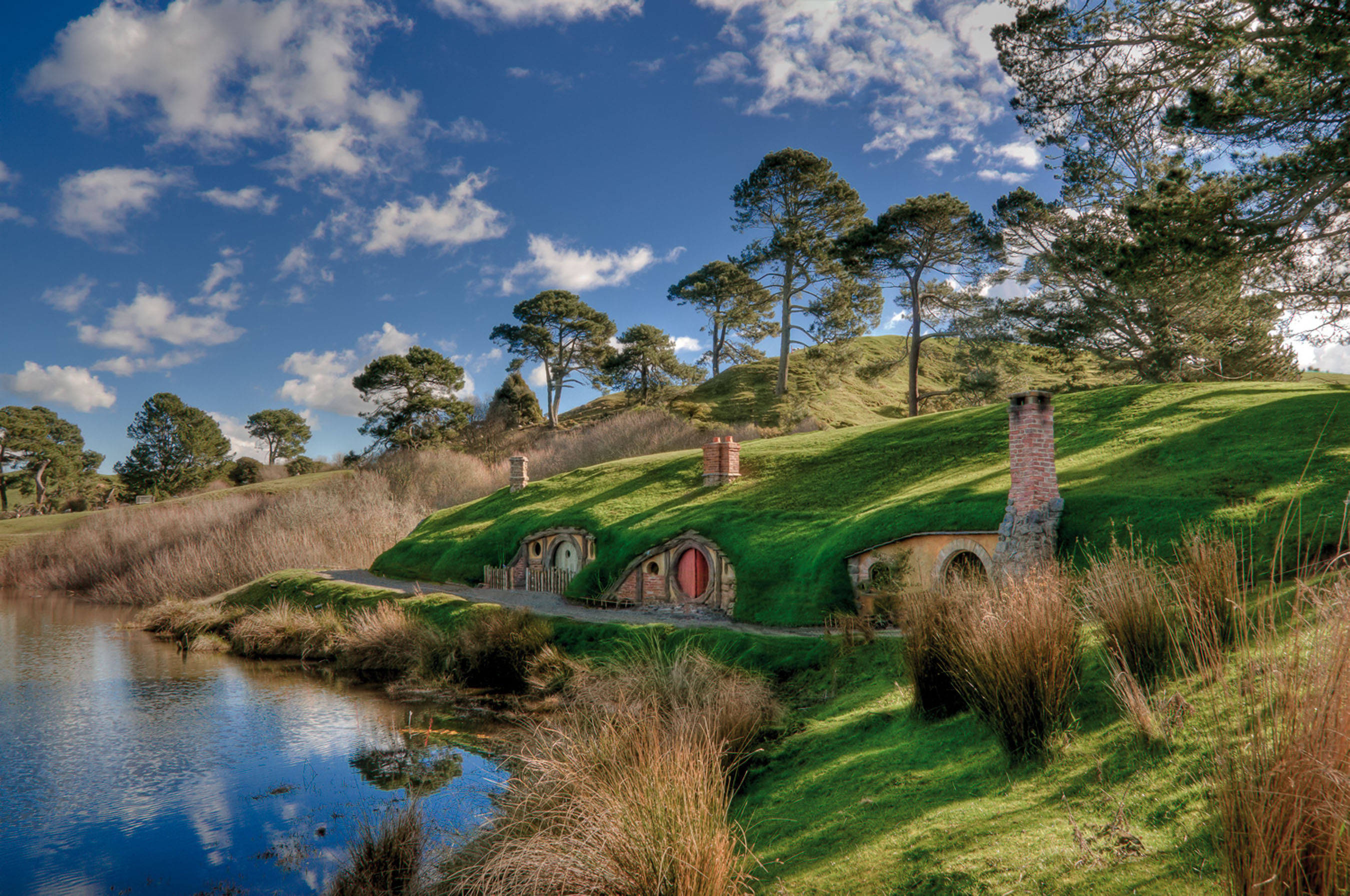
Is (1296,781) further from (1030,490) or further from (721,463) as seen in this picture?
(721,463)

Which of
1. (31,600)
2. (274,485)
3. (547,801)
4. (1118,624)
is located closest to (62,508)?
(274,485)

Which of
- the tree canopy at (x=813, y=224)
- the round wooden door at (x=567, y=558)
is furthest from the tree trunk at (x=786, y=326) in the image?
the round wooden door at (x=567, y=558)

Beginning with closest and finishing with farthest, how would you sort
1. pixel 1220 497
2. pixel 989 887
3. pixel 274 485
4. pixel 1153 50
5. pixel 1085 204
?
pixel 989 887, pixel 1153 50, pixel 1220 497, pixel 1085 204, pixel 274 485

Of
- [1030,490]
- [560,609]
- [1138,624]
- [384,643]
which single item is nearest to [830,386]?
[560,609]

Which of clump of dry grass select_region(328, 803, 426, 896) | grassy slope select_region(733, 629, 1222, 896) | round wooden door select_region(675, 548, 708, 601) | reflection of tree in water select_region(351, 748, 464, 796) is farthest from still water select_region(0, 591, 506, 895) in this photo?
round wooden door select_region(675, 548, 708, 601)

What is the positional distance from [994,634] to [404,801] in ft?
30.0

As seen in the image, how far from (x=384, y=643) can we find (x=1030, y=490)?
17079 mm

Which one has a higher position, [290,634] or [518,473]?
[518,473]

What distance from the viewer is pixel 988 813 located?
5.68 m

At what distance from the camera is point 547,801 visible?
21.6 ft

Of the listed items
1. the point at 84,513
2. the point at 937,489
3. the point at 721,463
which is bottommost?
the point at 937,489

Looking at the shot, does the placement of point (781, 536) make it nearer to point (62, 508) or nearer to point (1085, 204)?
point (1085, 204)

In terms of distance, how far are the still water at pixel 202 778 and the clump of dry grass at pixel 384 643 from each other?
1001 millimetres

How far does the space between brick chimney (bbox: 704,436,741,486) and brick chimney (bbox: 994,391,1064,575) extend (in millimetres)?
11891
